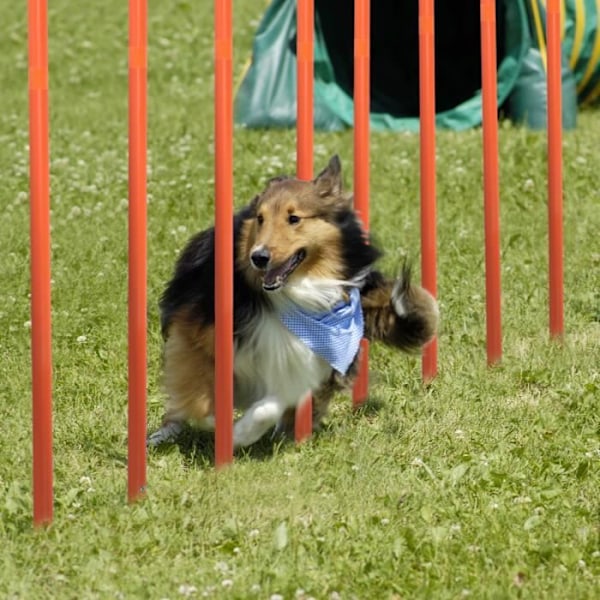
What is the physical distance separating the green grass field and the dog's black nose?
0.77m

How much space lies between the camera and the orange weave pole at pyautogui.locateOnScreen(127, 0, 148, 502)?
5059 mm

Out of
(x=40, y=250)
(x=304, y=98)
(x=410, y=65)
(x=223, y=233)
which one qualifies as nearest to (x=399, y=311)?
(x=304, y=98)

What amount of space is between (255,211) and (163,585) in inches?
69.3

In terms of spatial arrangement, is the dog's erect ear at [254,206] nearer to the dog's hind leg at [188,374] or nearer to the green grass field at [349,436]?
the dog's hind leg at [188,374]

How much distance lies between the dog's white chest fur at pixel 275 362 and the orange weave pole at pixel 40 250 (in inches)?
43.2

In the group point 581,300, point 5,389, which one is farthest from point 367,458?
point 581,300

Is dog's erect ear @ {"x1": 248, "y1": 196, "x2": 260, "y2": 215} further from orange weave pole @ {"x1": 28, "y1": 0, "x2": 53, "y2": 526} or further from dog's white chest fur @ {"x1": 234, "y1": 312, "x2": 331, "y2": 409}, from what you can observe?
orange weave pole @ {"x1": 28, "y1": 0, "x2": 53, "y2": 526}

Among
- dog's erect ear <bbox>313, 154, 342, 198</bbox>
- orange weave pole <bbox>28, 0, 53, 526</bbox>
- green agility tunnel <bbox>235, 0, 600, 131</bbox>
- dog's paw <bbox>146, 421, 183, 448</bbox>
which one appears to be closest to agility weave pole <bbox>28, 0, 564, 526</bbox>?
orange weave pole <bbox>28, 0, 53, 526</bbox>

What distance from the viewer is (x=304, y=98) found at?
600 centimetres

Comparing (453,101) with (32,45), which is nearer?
(32,45)

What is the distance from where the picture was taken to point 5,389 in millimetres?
6785

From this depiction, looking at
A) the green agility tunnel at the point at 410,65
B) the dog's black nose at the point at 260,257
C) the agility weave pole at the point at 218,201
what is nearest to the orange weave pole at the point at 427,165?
the agility weave pole at the point at 218,201

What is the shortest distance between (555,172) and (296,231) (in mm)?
2018

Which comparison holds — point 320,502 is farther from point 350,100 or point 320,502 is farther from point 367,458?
point 350,100
